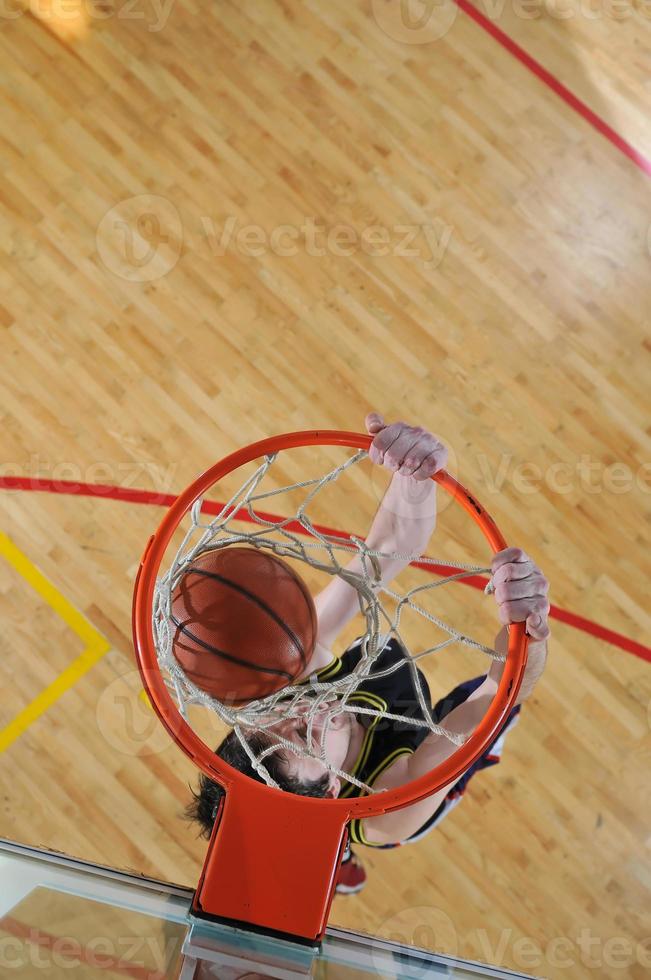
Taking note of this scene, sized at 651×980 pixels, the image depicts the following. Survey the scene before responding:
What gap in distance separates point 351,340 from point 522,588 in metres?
1.67

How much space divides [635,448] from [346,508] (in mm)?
1078

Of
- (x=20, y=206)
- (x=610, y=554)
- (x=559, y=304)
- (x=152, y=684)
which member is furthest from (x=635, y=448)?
(x=20, y=206)

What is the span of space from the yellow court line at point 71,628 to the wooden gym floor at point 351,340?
1 centimetres

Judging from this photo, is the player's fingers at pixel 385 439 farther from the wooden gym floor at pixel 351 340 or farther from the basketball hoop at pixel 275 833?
the wooden gym floor at pixel 351 340

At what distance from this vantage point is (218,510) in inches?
116

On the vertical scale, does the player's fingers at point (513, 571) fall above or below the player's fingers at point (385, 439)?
above

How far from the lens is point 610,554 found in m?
2.99

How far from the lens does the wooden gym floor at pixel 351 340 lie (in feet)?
9.07

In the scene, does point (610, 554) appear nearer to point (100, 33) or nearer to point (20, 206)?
point (20, 206)

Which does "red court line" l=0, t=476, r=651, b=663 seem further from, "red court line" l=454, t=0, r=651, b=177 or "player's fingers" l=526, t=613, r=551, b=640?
"red court line" l=454, t=0, r=651, b=177

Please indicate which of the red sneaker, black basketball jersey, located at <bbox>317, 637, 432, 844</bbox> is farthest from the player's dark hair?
the red sneaker

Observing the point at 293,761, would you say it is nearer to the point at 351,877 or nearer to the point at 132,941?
the point at 132,941

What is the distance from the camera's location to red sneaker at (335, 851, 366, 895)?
103 inches

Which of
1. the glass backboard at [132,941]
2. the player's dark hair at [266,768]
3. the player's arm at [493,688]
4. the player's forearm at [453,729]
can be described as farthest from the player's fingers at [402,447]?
the glass backboard at [132,941]
